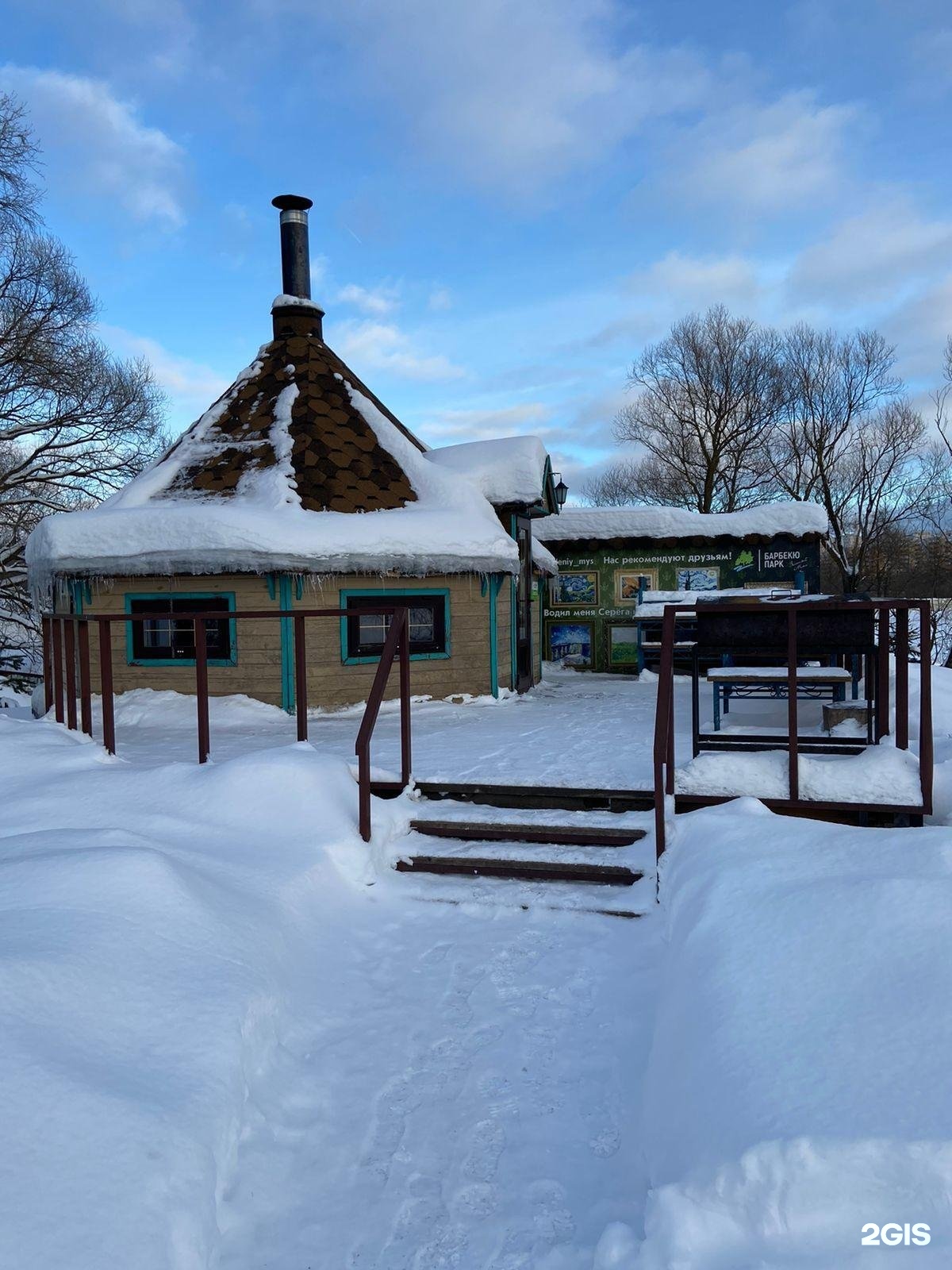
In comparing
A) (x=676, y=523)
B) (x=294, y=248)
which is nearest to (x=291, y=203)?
(x=294, y=248)

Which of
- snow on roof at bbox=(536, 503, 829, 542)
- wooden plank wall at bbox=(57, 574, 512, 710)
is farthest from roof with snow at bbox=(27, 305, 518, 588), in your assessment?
snow on roof at bbox=(536, 503, 829, 542)

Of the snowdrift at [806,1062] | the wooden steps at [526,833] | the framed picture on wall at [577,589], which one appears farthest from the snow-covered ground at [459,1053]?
the framed picture on wall at [577,589]

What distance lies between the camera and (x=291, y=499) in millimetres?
10633

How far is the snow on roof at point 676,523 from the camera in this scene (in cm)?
1577

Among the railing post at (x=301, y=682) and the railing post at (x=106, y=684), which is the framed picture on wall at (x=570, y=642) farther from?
the railing post at (x=106, y=684)

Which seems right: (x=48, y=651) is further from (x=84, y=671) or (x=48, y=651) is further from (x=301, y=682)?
(x=301, y=682)

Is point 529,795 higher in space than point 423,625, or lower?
lower

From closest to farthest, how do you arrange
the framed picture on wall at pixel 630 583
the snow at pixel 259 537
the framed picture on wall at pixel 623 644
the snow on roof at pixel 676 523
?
1. the snow at pixel 259 537
2. the snow on roof at pixel 676 523
3. the framed picture on wall at pixel 630 583
4. the framed picture on wall at pixel 623 644

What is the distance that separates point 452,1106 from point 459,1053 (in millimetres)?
316

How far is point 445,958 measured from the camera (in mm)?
3963

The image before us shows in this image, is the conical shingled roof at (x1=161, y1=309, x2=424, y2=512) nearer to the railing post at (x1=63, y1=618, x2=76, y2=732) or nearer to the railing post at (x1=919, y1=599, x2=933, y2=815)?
the railing post at (x1=63, y1=618, x2=76, y2=732)

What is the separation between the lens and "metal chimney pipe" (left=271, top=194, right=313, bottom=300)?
13.2 metres

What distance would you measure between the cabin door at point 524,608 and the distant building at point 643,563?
100 inches

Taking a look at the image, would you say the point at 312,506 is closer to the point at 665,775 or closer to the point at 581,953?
the point at 665,775
